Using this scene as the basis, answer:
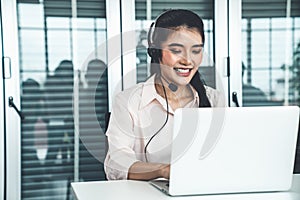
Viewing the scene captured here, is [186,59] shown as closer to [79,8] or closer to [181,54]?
[181,54]

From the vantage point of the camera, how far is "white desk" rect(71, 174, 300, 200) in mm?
1440

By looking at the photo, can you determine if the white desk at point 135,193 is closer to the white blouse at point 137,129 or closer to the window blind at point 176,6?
the white blouse at point 137,129

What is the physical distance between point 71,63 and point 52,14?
0.34 m

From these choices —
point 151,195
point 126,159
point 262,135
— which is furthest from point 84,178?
point 262,135

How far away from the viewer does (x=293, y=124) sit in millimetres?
1425

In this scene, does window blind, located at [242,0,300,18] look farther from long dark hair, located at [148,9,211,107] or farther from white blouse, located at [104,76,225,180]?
white blouse, located at [104,76,225,180]

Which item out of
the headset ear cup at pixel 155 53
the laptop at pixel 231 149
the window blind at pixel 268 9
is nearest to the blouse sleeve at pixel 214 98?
the headset ear cup at pixel 155 53

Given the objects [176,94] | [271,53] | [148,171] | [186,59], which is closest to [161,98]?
[176,94]

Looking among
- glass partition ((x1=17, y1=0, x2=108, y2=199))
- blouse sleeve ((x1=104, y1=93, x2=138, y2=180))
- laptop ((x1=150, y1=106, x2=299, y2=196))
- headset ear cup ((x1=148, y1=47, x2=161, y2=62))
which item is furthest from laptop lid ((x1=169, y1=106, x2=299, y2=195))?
glass partition ((x1=17, y1=0, x2=108, y2=199))

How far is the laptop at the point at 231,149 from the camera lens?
1.36 metres

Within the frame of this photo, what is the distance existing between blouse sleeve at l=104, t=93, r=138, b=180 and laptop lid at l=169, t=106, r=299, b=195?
0.39 metres

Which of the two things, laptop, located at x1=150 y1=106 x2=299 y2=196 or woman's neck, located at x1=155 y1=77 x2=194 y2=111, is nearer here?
laptop, located at x1=150 y1=106 x2=299 y2=196

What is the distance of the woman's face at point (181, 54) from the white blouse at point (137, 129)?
0.10 m

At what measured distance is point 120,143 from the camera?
1.86 metres
